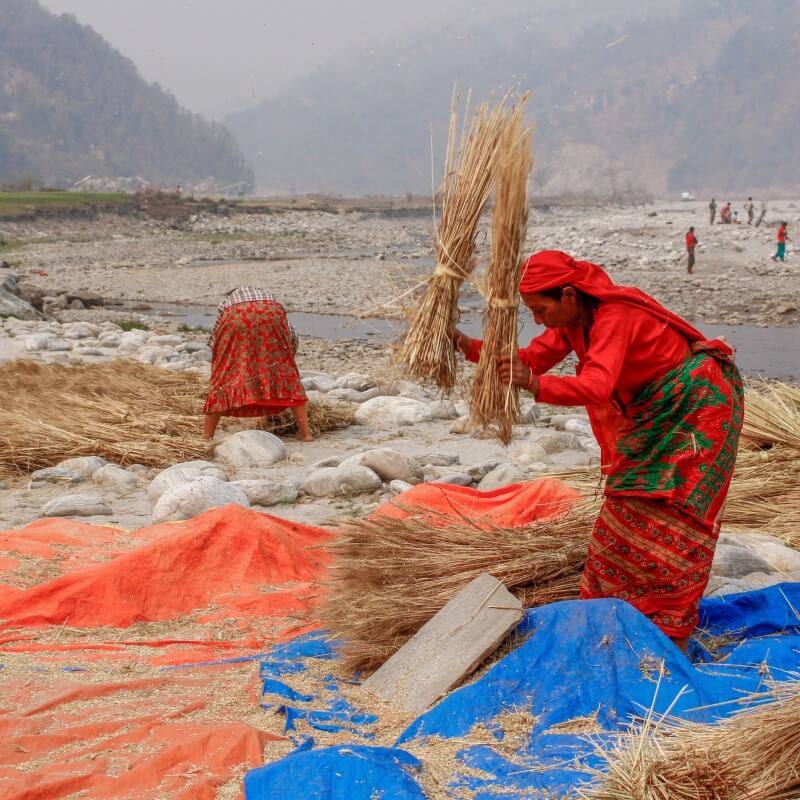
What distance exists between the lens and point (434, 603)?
10.4 ft

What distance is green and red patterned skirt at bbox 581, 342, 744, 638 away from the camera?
3041 mm

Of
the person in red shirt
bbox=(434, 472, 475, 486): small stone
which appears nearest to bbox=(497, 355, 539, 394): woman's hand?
the person in red shirt

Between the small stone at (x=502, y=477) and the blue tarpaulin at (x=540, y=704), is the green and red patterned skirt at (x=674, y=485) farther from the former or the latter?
the small stone at (x=502, y=477)

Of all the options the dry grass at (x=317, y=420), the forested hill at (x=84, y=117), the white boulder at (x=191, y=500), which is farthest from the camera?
the forested hill at (x=84, y=117)

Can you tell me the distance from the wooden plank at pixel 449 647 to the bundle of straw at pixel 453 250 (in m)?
0.66

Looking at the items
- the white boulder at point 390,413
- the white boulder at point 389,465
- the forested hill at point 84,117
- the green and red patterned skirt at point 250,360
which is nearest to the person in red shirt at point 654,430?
the white boulder at point 389,465

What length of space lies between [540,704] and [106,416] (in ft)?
14.6

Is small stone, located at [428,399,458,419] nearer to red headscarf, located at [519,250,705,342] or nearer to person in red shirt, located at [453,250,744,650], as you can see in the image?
person in red shirt, located at [453,250,744,650]

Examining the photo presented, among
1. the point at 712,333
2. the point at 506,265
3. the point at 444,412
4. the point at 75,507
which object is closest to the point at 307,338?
the point at 712,333

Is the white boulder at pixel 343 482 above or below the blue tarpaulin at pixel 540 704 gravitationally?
below

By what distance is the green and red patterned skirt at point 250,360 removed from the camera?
6355 millimetres

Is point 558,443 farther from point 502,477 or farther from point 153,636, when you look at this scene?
point 153,636

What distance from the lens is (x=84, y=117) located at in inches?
3125

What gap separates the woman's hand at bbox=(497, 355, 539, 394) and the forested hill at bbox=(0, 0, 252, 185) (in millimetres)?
69488
